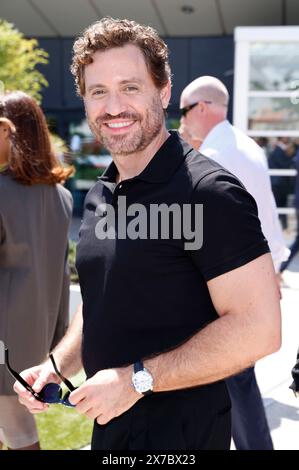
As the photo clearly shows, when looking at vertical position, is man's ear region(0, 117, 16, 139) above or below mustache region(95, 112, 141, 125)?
above

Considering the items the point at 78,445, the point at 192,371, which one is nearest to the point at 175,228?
the point at 192,371

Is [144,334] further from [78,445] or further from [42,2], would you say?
[42,2]

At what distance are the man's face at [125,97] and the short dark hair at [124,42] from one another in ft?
0.06

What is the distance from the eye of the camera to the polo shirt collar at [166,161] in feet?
5.82

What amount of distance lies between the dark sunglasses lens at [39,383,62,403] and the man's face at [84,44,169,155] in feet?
2.42

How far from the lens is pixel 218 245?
160 cm

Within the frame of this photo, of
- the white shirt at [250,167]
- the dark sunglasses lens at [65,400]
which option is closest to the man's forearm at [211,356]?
the dark sunglasses lens at [65,400]

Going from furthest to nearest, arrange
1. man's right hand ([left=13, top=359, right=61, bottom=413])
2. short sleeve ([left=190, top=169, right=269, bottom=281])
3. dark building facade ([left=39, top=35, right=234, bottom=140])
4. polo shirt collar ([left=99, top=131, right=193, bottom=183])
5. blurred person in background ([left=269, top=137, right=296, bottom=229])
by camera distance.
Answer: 1. dark building facade ([left=39, top=35, right=234, bottom=140])
2. blurred person in background ([left=269, top=137, right=296, bottom=229])
3. man's right hand ([left=13, top=359, right=61, bottom=413])
4. polo shirt collar ([left=99, top=131, right=193, bottom=183])
5. short sleeve ([left=190, top=169, right=269, bottom=281])

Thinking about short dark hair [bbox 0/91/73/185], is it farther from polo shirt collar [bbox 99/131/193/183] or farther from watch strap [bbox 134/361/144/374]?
watch strap [bbox 134/361/144/374]

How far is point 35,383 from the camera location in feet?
6.31

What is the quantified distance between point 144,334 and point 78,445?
7.73 ft

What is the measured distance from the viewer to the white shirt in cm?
353

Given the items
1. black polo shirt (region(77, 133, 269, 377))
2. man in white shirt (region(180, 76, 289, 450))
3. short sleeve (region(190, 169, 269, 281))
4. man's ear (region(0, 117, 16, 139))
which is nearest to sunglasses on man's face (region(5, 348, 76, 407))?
black polo shirt (region(77, 133, 269, 377))

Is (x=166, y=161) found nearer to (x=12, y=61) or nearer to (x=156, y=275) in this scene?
(x=156, y=275)
